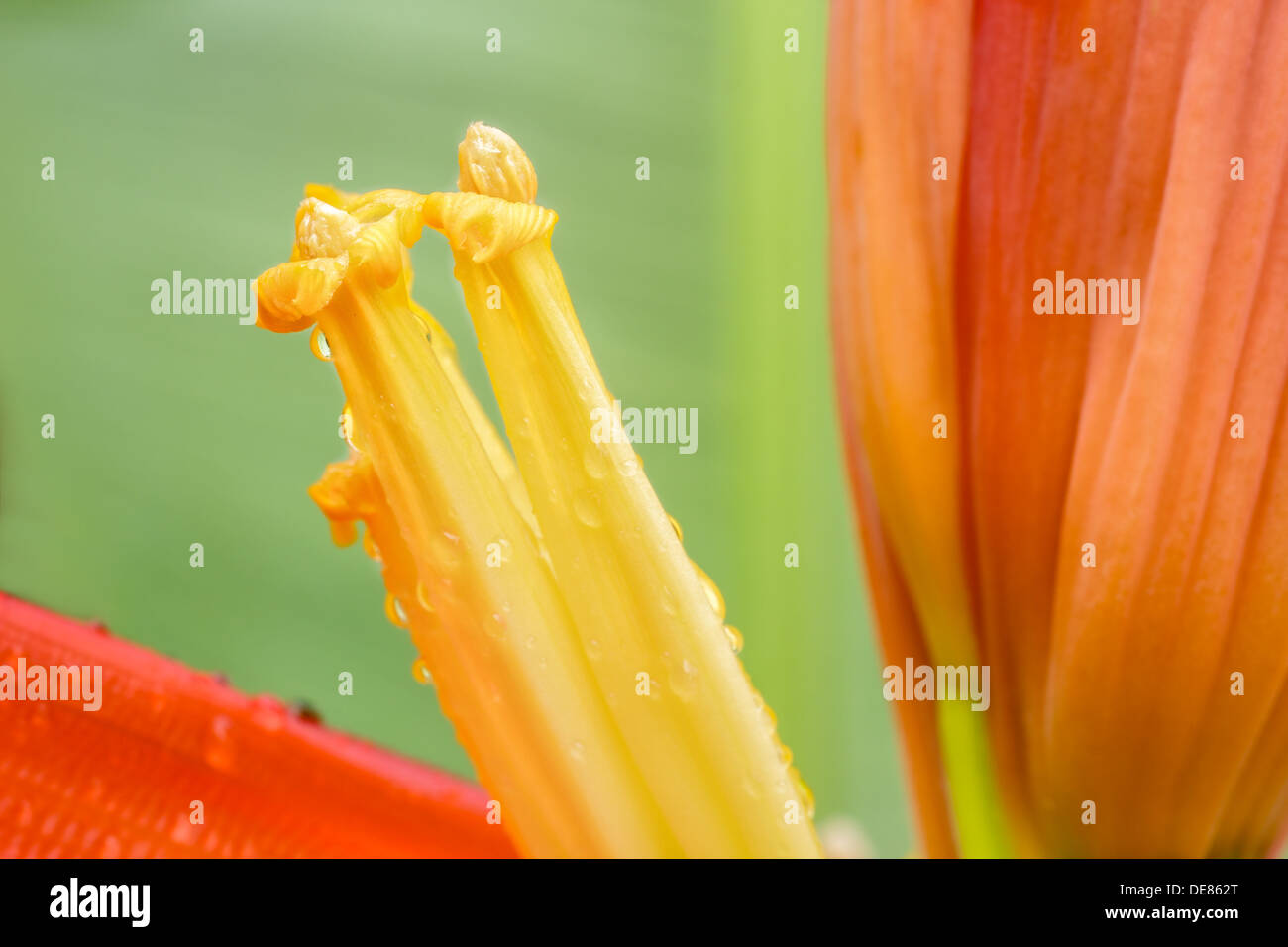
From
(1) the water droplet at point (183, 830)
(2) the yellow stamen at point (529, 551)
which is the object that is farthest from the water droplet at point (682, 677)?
(1) the water droplet at point (183, 830)

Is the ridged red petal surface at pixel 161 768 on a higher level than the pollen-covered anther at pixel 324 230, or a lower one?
lower

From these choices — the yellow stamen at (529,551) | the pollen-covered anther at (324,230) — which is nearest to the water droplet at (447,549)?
the yellow stamen at (529,551)

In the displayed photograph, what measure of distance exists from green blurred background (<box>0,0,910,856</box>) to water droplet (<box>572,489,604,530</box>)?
18 cm

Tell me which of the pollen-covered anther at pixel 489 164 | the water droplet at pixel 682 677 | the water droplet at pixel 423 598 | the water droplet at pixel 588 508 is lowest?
the water droplet at pixel 682 677

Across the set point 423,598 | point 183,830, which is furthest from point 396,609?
point 183,830

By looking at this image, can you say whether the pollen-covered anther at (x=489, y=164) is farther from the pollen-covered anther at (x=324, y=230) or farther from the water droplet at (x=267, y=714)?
the water droplet at (x=267, y=714)

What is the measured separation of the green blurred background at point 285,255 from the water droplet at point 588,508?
0.59ft

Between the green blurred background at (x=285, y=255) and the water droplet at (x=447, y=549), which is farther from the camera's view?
the green blurred background at (x=285, y=255)

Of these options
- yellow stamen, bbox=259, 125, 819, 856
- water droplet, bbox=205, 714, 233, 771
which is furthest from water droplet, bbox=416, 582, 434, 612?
water droplet, bbox=205, 714, 233, 771

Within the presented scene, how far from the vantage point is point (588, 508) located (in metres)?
0.36

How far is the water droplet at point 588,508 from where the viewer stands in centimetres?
36
